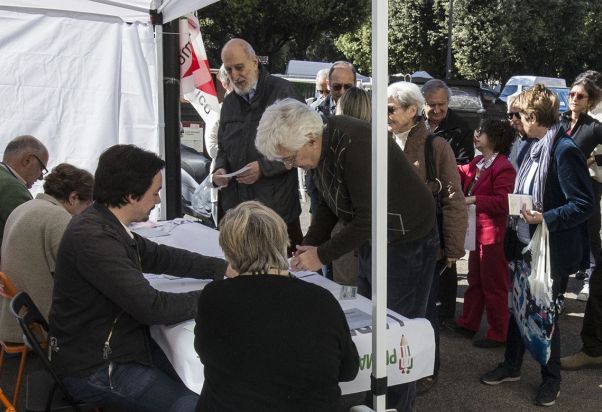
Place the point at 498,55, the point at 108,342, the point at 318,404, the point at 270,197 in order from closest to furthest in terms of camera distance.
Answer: the point at 318,404 → the point at 108,342 → the point at 270,197 → the point at 498,55

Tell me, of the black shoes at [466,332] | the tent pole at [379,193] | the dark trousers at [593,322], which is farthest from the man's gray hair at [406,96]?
the black shoes at [466,332]

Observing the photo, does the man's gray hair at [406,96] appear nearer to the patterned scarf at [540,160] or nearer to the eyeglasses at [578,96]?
the patterned scarf at [540,160]

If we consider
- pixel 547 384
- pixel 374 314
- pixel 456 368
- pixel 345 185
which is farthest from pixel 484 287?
pixel 374 314

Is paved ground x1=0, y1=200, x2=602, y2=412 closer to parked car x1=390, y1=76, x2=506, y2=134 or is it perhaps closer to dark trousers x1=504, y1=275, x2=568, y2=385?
dark trousers x1=504, y1=275, x2=568, y2=385

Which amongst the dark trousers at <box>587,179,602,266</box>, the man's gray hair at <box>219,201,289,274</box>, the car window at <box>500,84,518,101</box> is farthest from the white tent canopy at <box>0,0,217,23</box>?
the car window at <box>500,84,518,101</box>

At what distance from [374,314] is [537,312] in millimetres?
1422

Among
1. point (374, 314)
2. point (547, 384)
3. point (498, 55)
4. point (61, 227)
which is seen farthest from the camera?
point (498, 55)

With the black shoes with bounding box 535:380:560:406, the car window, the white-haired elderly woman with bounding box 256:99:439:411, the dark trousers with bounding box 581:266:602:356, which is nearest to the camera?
the white-haired elderly woman with bounding box 256:99:439:411

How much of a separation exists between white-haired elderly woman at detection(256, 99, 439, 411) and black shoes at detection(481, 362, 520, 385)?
0.98 meters

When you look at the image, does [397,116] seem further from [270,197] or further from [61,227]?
[61,227]

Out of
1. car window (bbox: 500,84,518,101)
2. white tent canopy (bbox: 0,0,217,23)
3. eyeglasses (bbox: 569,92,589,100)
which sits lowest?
eyeglasses (bbox: 569,92,589,100)

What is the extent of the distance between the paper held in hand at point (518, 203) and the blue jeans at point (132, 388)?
1815mm

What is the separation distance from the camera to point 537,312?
3154 millimetres

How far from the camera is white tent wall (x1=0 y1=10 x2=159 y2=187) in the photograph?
14.7 ft
